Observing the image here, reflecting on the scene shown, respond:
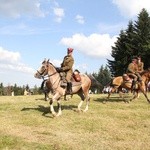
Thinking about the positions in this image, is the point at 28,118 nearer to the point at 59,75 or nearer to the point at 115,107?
the point at 59,75

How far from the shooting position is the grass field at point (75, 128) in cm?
1683

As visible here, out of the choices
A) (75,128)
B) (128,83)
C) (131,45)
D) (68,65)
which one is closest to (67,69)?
(68,65)

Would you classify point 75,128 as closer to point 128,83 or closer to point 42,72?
point 42,72

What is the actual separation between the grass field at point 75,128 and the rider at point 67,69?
1797 mm

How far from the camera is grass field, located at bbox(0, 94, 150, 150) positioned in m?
16.8

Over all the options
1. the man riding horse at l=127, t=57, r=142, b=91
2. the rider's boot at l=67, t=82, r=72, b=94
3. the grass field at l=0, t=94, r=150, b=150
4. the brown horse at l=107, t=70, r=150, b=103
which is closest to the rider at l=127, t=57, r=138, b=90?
the man riding horse at l=127, t=57, r=142, b=91

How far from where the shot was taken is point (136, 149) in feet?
54.3

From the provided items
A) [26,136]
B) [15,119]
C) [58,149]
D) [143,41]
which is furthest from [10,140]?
[143,41]

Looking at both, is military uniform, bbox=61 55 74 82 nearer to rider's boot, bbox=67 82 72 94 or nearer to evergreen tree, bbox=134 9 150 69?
rider's boot, bbox=67 82 72 94

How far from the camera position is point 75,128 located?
19.8 m

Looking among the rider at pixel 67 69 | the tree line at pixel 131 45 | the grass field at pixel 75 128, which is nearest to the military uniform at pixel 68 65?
the rider at pixel 67 69

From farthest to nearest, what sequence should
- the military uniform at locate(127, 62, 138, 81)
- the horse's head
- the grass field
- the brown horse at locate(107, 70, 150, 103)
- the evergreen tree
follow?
1. the evergreen tree
2. the military uniform at locate(127, 62, 138, 81)
3. the brown horse at locate(107, 70, 150, 103)
4. the horse's head
5. the grass field

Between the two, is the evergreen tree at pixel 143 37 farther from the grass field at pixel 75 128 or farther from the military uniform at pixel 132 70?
the grass field at pixel 75 128

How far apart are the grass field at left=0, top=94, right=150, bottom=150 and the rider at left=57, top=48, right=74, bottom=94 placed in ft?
5.90
